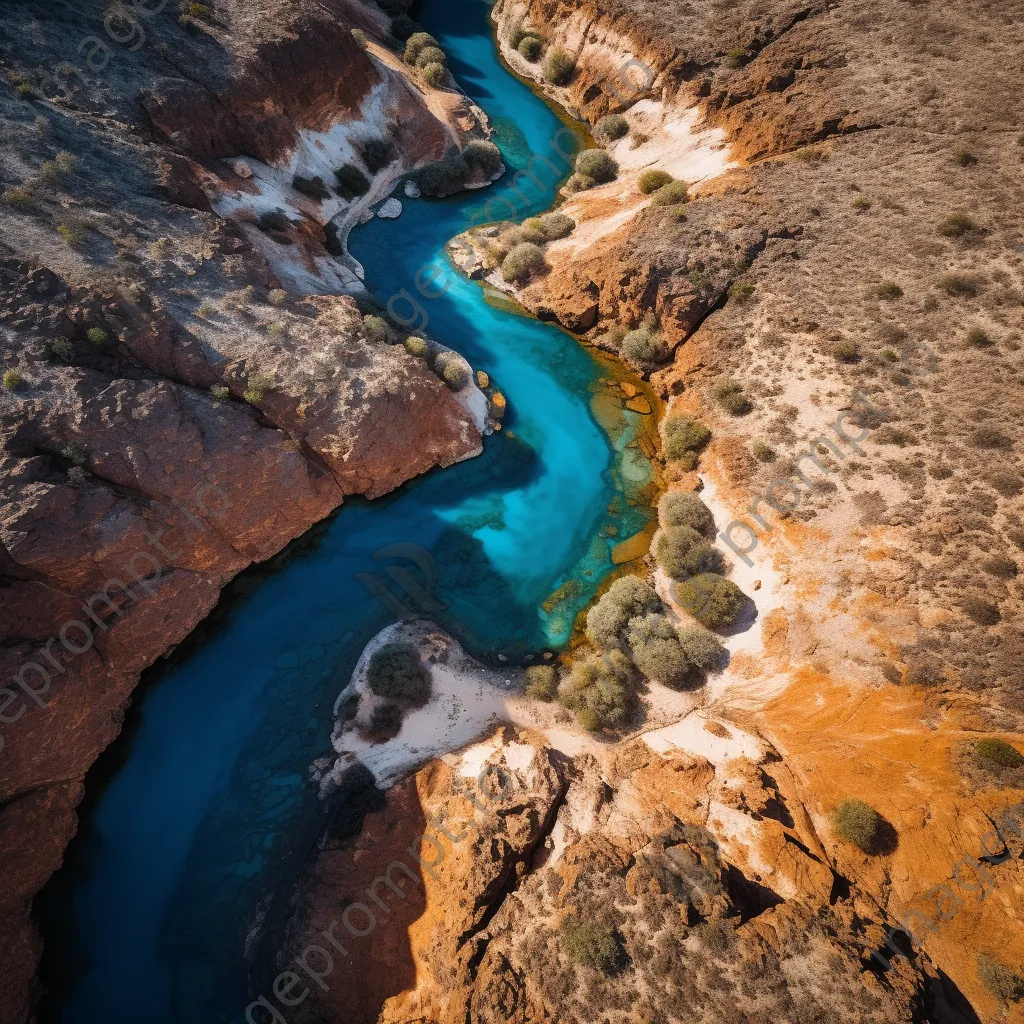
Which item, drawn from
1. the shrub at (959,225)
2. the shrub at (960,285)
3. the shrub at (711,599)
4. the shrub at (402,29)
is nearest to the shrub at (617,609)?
the shrub at (711,599)

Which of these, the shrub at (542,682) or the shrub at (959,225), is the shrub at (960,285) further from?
the shrub at (542,682)

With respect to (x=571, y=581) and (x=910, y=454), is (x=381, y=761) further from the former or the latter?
(x=910, y=454)

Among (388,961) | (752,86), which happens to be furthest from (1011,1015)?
(752,86)

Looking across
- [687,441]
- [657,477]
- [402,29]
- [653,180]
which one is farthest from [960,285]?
[402,29]

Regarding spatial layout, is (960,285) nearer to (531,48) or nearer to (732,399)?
(732,399)

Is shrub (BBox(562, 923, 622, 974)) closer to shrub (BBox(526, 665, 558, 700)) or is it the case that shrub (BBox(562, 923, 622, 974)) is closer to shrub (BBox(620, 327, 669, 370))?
shrub (BBox(526, 665, 558, 700))
